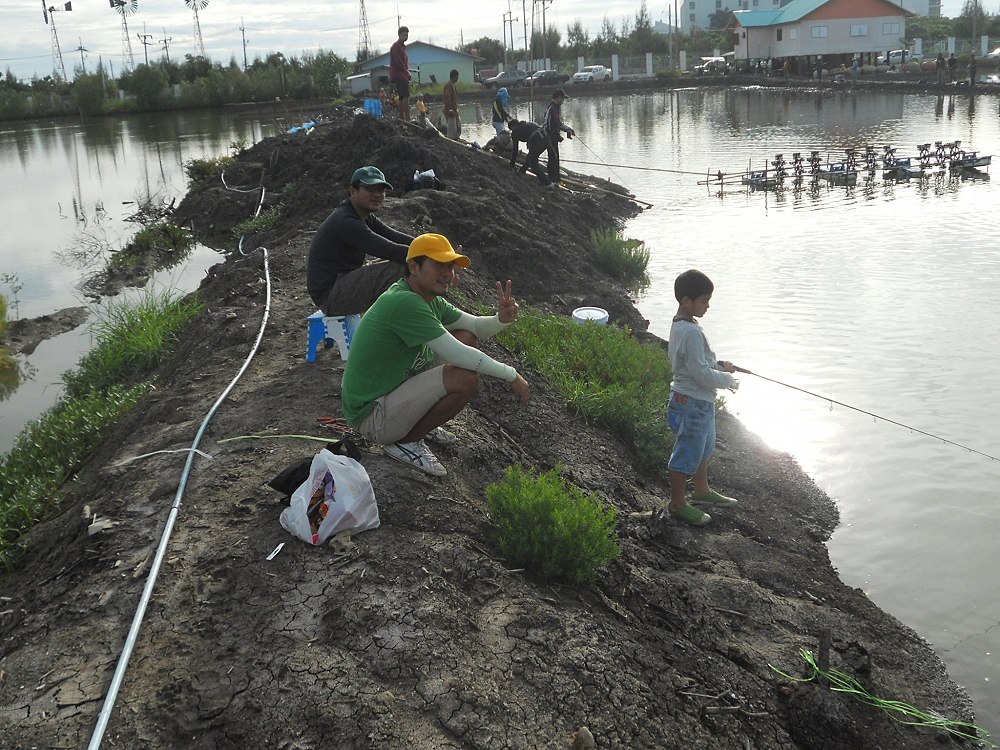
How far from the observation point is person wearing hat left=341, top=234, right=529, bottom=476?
459 cm

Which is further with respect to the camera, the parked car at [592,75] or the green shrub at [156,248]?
the parked car at [592,75]

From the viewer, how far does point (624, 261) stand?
45.5 ft

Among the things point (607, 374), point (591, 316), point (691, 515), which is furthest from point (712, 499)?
point (591, 316)

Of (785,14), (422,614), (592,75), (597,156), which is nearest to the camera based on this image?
(422,614)

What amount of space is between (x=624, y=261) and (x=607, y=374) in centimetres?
595

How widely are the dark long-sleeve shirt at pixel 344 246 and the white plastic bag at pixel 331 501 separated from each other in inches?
95.8

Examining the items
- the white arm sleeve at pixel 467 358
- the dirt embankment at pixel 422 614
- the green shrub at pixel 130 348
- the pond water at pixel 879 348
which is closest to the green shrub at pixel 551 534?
the dirt embankment at pixel 422 614

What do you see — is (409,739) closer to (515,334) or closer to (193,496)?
(193,496)

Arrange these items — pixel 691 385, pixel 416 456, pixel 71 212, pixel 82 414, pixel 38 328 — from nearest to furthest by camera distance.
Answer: pixel 416 456
pixel 691 385
pixel 82 414
pixel 38 328
pixel 71 212

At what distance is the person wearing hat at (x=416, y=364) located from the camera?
4590 millimetres

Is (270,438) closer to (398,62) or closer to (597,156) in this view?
(398,62)

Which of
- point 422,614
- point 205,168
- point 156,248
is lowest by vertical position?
point 422,614

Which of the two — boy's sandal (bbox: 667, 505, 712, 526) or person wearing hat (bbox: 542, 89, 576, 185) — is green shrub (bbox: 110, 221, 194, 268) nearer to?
person wearing hat (bbox: 542, 89, 576, 185)

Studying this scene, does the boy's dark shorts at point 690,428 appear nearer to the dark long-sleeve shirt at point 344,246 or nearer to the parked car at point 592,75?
the dark long-sleeve shirt at point 344,246
